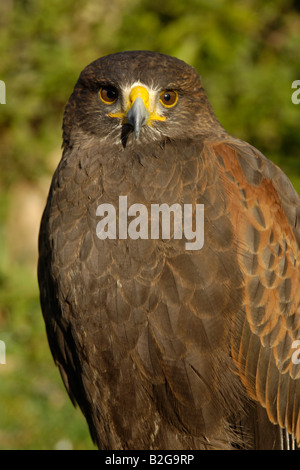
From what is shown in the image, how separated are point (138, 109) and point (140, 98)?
0.06 m

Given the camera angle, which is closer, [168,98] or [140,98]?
[140,98]

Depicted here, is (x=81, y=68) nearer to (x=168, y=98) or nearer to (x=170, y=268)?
(x=168, y=98)

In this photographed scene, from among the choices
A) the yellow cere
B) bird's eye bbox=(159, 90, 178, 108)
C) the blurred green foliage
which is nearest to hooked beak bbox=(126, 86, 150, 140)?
the yellow cere

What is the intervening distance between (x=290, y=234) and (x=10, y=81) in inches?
131

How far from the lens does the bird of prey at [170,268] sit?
267 centimetres

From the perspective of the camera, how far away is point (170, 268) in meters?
2.66

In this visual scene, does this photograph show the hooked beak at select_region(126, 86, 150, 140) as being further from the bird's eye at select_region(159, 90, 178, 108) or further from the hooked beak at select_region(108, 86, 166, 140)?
the bird's eye at select_region(159, 90, 178, 108)

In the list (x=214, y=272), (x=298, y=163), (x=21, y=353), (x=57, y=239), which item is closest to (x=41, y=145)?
(x=21, y=353)

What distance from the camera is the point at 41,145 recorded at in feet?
18.2

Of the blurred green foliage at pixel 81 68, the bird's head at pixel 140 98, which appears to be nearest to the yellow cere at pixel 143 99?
the bird's head at pixel 140 98

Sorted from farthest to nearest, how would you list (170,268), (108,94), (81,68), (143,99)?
(81,68), (108,94), (143,99), (170,268)

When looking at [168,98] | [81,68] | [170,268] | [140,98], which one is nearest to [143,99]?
[140,98]

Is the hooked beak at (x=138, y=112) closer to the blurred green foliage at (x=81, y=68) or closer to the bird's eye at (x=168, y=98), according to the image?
the bird's eye at (x=168, y=98)

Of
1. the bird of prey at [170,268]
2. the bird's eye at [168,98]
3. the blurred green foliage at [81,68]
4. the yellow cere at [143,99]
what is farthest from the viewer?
the blurred green foliage at [81,68]
